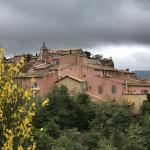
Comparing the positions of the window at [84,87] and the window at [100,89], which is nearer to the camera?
the window at [84,87]

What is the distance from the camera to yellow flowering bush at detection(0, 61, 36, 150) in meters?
7.46

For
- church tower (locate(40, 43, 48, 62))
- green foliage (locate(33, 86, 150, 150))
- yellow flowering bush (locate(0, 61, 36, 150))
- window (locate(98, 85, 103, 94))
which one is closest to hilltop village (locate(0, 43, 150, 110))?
window (locate(98, 85, 103, 94))

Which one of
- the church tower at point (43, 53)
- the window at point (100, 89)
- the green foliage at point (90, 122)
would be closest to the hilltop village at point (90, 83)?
the window at point (100, 89)

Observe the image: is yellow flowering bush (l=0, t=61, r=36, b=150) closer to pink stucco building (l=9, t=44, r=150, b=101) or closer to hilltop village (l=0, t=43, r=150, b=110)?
hilltop village (l=0, t=43, r=150, b=110)

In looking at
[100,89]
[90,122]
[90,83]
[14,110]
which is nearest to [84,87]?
[90,83]

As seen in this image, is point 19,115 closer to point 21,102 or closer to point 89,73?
point 21,102

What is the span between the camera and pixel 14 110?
7688 mm

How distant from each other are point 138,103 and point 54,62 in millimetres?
16440

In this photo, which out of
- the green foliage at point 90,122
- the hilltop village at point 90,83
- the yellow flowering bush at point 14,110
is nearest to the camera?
the yellow flowering bush at point 14,110

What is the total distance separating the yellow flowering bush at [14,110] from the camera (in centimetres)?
746

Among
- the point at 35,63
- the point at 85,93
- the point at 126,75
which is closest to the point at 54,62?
the point at 35,63

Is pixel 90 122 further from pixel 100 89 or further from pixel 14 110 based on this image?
pixel 14 110

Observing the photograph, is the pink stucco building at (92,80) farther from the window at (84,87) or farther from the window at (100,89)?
the window at (84,87)

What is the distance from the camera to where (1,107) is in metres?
7.59
